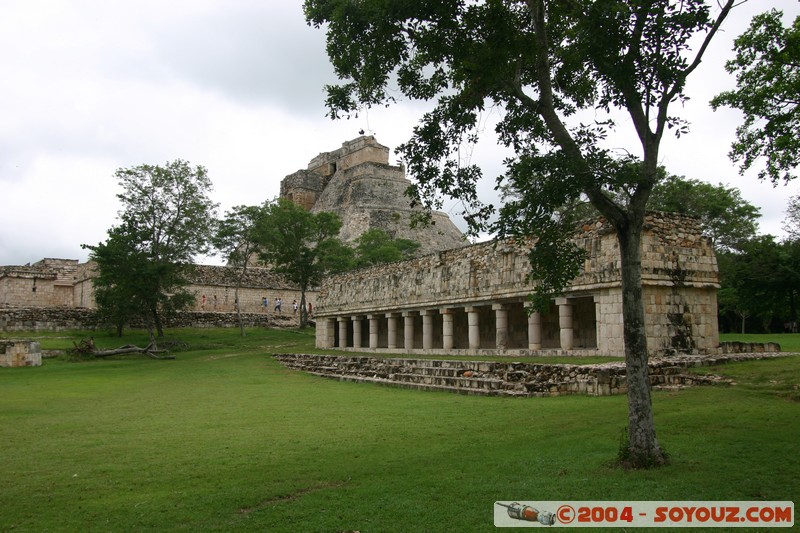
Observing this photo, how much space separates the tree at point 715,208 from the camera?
34250 millimetres

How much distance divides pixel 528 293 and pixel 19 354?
19.7 metres

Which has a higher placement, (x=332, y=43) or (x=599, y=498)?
(x=332, y=43)

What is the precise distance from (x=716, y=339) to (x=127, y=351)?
2422 centimetres

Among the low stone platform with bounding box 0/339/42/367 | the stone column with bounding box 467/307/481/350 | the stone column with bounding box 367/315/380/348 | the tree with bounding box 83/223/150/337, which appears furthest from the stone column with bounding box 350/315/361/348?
the low stone platform with bounding box 0/339/42/367

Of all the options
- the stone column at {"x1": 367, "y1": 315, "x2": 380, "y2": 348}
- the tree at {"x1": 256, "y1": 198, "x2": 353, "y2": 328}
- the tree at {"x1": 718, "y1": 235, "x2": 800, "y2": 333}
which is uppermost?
the tree at {"x1": 256, "y1": 198, "x2": 353, "y2": 328}

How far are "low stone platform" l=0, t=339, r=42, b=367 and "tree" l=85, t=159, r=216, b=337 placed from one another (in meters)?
6.09

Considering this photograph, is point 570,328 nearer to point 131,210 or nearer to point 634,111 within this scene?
point 634,111

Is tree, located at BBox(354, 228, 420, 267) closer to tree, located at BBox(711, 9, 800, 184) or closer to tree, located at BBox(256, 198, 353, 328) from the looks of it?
tree, located at BBox(256, 198, 353, 328)

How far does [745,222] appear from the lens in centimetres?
3628

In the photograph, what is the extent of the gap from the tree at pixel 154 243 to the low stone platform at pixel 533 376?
632 inches

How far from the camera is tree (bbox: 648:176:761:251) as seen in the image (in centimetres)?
3425

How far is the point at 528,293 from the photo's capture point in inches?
711

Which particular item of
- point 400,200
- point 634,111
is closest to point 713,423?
point 634,111

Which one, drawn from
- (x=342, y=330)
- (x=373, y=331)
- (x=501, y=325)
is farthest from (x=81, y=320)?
(x=501, y=325)
